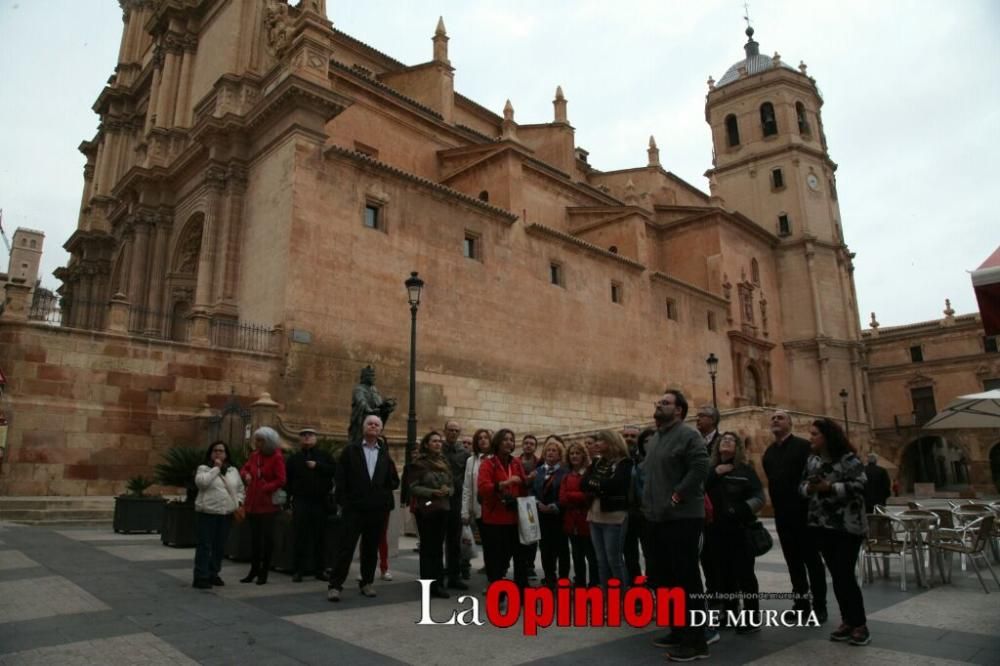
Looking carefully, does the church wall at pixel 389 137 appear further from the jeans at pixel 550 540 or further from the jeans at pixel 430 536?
the jeans at pixel 550 540

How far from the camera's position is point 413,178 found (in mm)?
19781

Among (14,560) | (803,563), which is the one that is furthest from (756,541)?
(14,560)

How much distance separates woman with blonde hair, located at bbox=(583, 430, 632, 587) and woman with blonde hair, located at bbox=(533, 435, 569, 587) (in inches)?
28.3

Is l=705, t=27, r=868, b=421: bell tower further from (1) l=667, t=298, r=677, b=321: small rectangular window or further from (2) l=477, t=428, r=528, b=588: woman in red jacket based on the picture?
(2) l=477, t=428, r=528, b=588: woman in red jacket

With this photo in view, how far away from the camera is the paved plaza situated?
4.14 m

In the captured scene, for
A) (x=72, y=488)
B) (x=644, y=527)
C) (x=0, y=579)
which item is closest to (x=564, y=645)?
(x=644, y=527)

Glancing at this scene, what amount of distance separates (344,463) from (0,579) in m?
3.45

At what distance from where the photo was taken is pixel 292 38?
19.6m

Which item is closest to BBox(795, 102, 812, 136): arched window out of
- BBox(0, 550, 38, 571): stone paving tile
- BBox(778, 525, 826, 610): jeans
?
BBox(778, 525, 826, 610): jeans

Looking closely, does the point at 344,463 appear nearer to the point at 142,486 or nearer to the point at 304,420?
the point at 142,486

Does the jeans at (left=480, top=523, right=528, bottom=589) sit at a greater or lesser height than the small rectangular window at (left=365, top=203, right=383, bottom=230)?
lesser

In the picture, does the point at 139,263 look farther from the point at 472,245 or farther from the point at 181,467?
the point at 181,467

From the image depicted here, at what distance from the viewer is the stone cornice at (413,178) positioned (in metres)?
18.3

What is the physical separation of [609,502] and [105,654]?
3.77 metres
